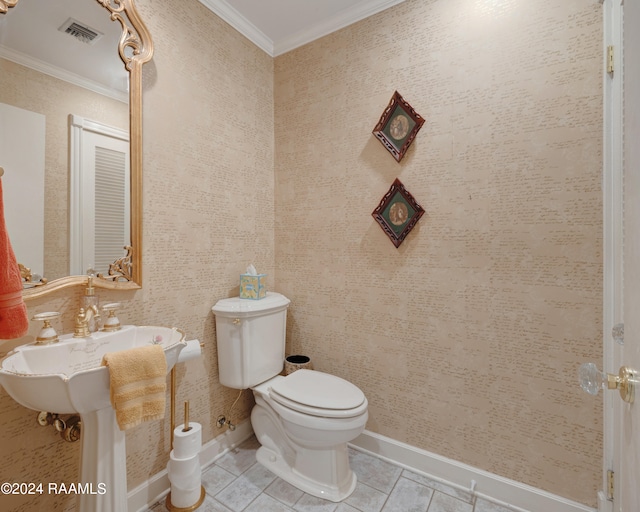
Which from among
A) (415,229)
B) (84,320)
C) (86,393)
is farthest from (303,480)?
(415,229)

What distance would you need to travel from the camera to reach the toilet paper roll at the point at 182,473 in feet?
4.44

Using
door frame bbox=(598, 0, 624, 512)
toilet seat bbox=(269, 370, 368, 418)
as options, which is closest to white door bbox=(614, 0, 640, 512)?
door frame bbox=(598, 0, 624, 512)

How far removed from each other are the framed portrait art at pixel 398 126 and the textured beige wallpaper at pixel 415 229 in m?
0.06

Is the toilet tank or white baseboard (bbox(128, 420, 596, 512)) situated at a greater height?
the toilet tank

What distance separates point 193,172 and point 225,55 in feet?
2.49

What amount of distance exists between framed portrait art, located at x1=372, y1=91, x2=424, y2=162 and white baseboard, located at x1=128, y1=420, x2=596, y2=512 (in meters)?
1.57

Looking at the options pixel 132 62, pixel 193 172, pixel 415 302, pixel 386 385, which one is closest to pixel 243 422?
pixel 386 385

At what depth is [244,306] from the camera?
1609mm

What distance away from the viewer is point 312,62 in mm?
1955

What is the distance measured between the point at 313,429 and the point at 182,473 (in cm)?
61

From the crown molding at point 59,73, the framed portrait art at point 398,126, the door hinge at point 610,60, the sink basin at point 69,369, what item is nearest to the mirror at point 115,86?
the crown molding at point 59,73

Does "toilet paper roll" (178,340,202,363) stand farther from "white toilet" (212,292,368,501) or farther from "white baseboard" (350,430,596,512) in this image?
"white baseboard" (350,430,596,512)

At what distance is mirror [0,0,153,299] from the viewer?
114 cm

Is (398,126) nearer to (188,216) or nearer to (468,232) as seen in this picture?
(468,232)
